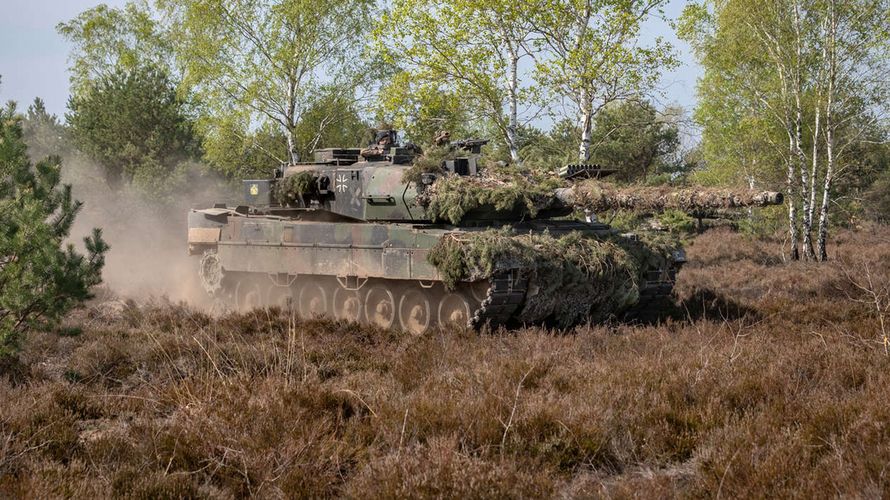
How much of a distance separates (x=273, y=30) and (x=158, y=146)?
7836 mm

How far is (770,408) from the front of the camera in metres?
6.78

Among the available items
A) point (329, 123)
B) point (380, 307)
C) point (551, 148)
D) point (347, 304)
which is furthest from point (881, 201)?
point (380, 307)

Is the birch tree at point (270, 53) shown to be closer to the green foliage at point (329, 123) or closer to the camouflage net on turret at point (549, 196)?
the green foliage at point (329, 123)

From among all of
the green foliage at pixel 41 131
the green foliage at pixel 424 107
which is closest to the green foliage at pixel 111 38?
the green foliage at pixel 41 131

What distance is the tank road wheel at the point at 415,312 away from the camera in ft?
42.5

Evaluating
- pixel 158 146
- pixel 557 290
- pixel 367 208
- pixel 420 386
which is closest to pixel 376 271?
pixel 367 208

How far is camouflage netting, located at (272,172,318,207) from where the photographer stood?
1473cm

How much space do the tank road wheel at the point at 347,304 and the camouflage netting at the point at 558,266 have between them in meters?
2.79

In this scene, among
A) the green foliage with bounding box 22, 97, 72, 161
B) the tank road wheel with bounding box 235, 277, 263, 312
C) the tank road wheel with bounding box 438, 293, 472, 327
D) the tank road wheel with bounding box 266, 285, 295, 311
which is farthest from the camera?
the green foliage with bounding box 22, 97, 72, 161

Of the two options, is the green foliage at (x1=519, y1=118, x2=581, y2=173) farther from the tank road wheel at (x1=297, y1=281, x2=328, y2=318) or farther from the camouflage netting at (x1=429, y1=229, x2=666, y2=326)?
the tank road wheel at (x1=297, y1=281, x2=328, y2=318)

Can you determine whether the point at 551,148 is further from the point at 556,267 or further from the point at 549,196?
the point at 556,267

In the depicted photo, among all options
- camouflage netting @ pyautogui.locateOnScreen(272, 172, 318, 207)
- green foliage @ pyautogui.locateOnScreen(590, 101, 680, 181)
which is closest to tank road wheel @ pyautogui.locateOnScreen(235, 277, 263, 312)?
camouflage netting @ pyautogui.locateOnScreen(272, 172, 318, 207)

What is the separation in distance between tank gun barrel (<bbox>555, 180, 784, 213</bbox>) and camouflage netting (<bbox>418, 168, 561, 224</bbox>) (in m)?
0.55

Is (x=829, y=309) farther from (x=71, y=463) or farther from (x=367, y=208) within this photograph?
(x=71, y=463)
